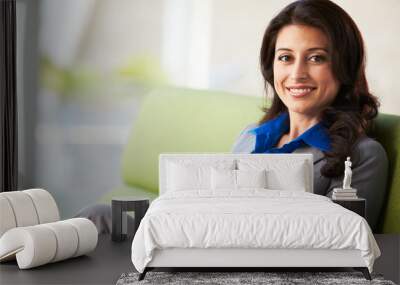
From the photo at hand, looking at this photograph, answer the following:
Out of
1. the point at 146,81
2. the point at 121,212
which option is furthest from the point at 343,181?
the point at 146,81

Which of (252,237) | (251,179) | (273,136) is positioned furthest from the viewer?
(273,136)

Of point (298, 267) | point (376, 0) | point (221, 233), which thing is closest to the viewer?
point (221, 233)

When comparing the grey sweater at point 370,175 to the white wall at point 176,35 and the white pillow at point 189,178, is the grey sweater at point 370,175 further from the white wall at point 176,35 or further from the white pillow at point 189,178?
the white wall at point 176,35

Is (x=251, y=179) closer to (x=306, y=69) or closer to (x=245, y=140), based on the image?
(x=245, y=140)

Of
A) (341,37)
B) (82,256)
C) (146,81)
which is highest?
(341,37)

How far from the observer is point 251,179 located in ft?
18.4

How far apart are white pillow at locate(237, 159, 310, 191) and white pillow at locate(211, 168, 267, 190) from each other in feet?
0.27

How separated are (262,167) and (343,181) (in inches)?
24.7

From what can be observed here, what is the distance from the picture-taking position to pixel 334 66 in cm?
614

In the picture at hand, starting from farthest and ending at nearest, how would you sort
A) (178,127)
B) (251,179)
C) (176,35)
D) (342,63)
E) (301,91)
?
(176,35) < (178,127) < (301,91) < (342,63) < (251,179)

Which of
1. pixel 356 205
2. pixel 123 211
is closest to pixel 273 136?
pixel 356 205

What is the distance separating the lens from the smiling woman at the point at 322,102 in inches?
230

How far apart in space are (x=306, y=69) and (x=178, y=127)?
4.16 feet

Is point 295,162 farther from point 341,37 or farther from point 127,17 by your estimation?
point 127,17
